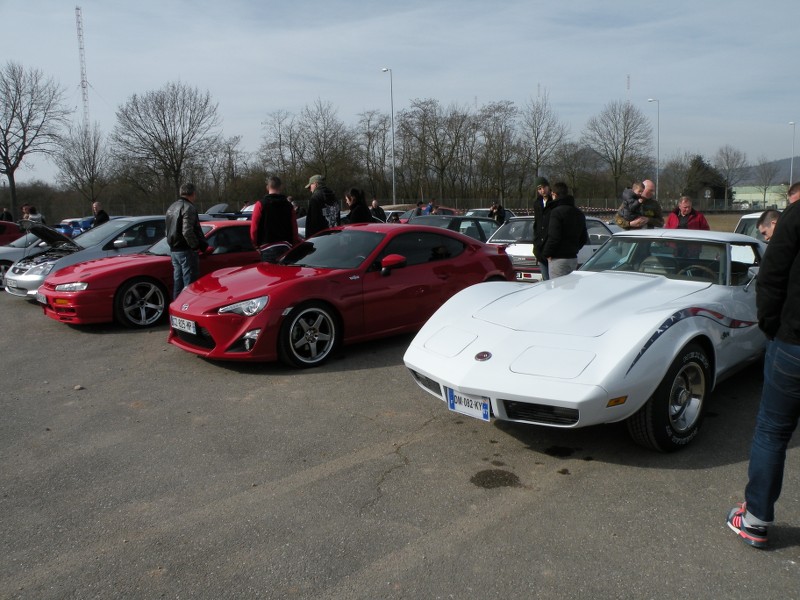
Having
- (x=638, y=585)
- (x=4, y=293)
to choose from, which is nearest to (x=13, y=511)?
(x=638, y=585)

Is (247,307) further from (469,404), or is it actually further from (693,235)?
(693,235)

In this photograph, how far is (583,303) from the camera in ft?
14.6

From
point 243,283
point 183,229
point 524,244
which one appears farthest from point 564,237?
point 183,229

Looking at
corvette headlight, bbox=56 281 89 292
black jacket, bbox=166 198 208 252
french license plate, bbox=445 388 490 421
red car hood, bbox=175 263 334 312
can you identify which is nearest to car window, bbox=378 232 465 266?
red car hood, bbox=175 263 334 312

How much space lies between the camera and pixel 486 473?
3.74 meters

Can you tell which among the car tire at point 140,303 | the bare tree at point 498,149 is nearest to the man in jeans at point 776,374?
the car tire at point 140,303

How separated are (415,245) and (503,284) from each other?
1.86 metres

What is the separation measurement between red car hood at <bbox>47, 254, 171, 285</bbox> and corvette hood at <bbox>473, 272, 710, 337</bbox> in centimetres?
536

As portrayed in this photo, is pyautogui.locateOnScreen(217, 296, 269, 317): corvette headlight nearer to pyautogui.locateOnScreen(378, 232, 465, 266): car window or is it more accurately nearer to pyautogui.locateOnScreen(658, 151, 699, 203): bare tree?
pyautogui.locateOnScreen(378, 232, 465, 266): car window

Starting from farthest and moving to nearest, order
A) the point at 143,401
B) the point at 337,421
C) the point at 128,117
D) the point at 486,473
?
the point at 128,117
the point at 143,401
the point at 337,421
the point at 486,473

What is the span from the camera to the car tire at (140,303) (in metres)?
8.00

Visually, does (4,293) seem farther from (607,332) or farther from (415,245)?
(607,332)

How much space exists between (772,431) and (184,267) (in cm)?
665

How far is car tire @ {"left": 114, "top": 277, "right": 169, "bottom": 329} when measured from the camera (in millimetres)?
8000
